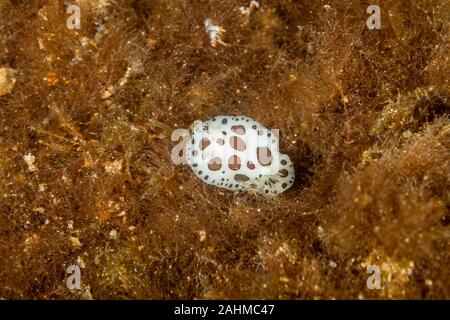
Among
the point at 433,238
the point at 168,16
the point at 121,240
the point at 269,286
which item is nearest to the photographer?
the point at 433,238

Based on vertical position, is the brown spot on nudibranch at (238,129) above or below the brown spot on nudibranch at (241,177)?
above

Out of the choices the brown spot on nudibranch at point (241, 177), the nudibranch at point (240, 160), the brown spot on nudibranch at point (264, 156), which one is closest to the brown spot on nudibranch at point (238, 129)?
the nudibranch at point (240, 160)

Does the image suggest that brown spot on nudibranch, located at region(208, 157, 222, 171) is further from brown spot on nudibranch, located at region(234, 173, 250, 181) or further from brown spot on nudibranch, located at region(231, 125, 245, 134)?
brown spot on nudibranch, located at region(231, 125, 245, 134)

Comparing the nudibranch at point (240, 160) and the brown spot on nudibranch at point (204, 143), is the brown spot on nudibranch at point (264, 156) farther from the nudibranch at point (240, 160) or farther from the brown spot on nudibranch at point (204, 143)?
the brown spot on nudibranch at point (204, 143)

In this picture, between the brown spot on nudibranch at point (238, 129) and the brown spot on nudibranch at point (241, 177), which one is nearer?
the brown spot on nudibranch at point (241, 177)

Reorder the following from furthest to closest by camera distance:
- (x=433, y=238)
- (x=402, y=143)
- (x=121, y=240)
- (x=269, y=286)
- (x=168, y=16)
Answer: (x=168, y=16) → (x=121, y=240) → (x=402, y=143) → (x=269, y=286) → (x=433, y=238)

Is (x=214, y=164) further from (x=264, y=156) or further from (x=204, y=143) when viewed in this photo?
(x=264, y=156)
